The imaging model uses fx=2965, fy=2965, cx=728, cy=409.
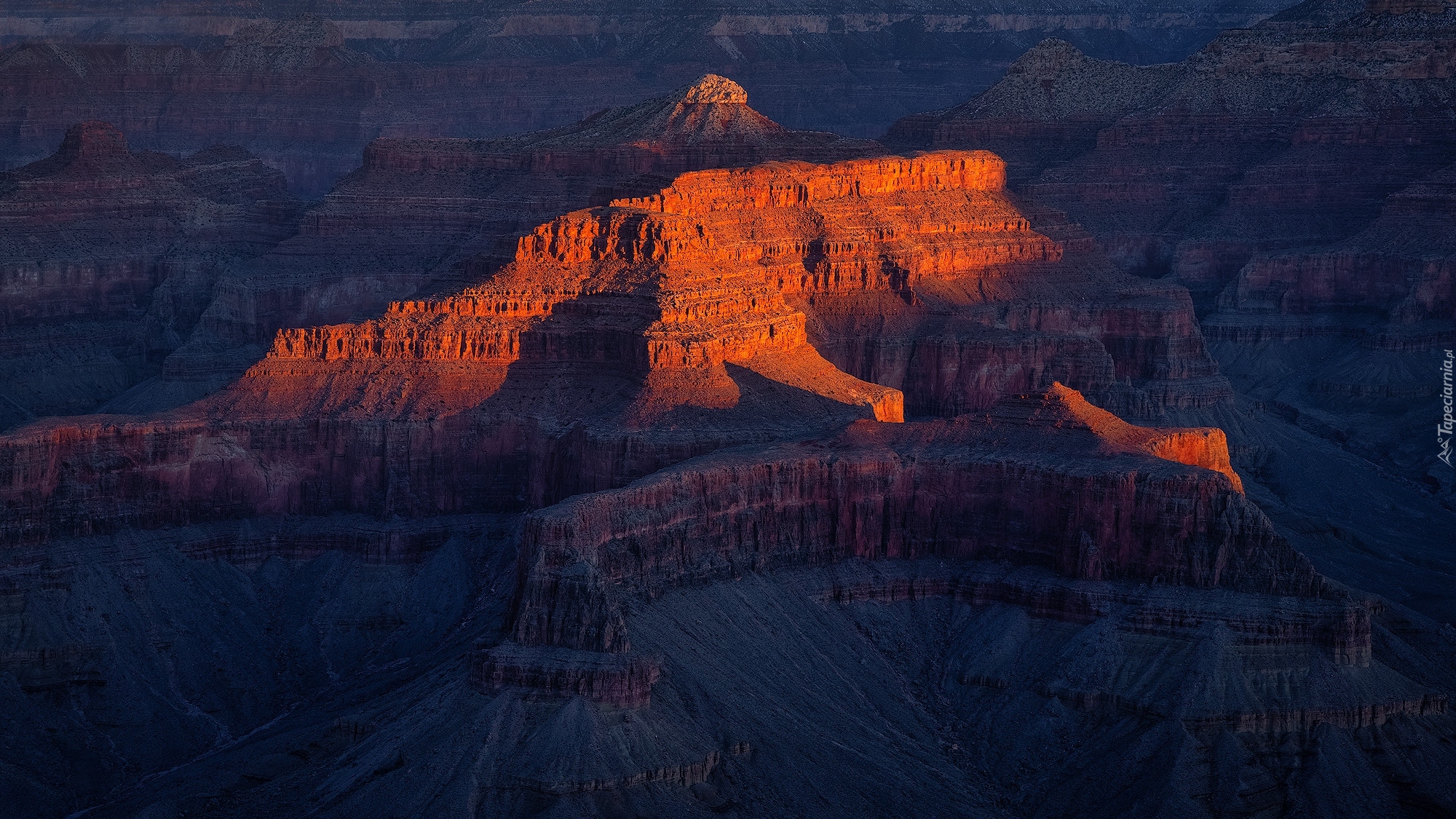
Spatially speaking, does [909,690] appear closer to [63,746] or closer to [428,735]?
[428,735]

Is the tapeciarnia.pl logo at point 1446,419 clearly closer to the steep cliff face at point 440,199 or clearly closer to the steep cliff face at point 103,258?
the steep cliff face at point 440,199

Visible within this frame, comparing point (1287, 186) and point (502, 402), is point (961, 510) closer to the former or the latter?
point (502, 402)

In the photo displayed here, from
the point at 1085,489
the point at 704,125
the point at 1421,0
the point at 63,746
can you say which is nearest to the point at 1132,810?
the point at 1085,489

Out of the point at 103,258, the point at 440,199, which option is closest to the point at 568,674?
the point at 440,199

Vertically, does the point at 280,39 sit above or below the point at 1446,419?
above

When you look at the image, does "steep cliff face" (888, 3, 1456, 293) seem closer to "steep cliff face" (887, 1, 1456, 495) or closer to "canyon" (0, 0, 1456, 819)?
"steep cliff face" (887, 1, 1456, 495)

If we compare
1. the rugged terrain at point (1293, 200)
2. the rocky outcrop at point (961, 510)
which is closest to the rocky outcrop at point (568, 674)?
the rocky outcrop at point (961, 510)

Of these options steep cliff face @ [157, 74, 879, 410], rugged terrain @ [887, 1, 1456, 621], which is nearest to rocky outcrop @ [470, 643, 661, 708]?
rugged terrain @ [887, 1, 1456, 621]
